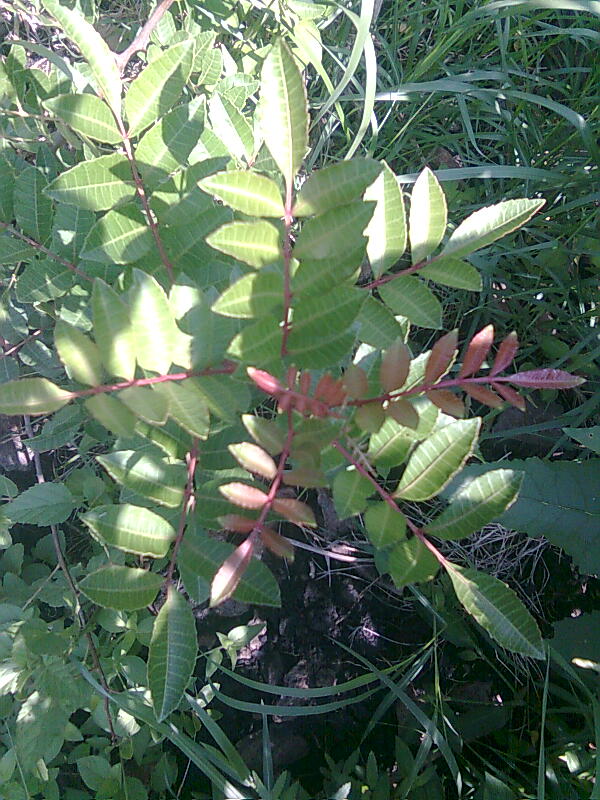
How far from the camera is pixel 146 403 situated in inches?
24.0

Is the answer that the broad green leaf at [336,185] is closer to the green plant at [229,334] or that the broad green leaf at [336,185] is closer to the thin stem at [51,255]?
the green plant at [229,334]

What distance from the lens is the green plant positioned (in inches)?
25.2

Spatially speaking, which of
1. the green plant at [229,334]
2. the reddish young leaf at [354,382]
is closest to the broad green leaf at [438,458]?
the green plant at [229,334]

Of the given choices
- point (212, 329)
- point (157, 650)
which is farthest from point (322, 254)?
point (157, 650)

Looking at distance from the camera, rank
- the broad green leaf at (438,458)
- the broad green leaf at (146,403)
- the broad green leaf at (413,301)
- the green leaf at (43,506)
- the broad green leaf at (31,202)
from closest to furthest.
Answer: the broad green leaf at (146,403) < the broad green leaf at (438,458) < the broad green leaf at (413,301) < the broad green leaf at (31,202) < the green leaf at (43,506)

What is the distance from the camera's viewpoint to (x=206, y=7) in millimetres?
1312

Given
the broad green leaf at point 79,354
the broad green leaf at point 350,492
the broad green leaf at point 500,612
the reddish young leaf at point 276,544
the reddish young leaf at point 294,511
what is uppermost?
the broad green leaf at point 79,354

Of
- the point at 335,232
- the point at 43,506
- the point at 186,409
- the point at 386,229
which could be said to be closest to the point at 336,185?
the point at 335,232

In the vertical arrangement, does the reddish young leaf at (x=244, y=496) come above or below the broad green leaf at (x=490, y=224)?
below

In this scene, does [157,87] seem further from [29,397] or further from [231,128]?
[29,397]

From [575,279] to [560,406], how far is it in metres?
0.32

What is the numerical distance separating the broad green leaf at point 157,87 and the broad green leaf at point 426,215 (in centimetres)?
30

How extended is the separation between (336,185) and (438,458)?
1.01 feet

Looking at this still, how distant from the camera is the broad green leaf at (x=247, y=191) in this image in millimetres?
623
